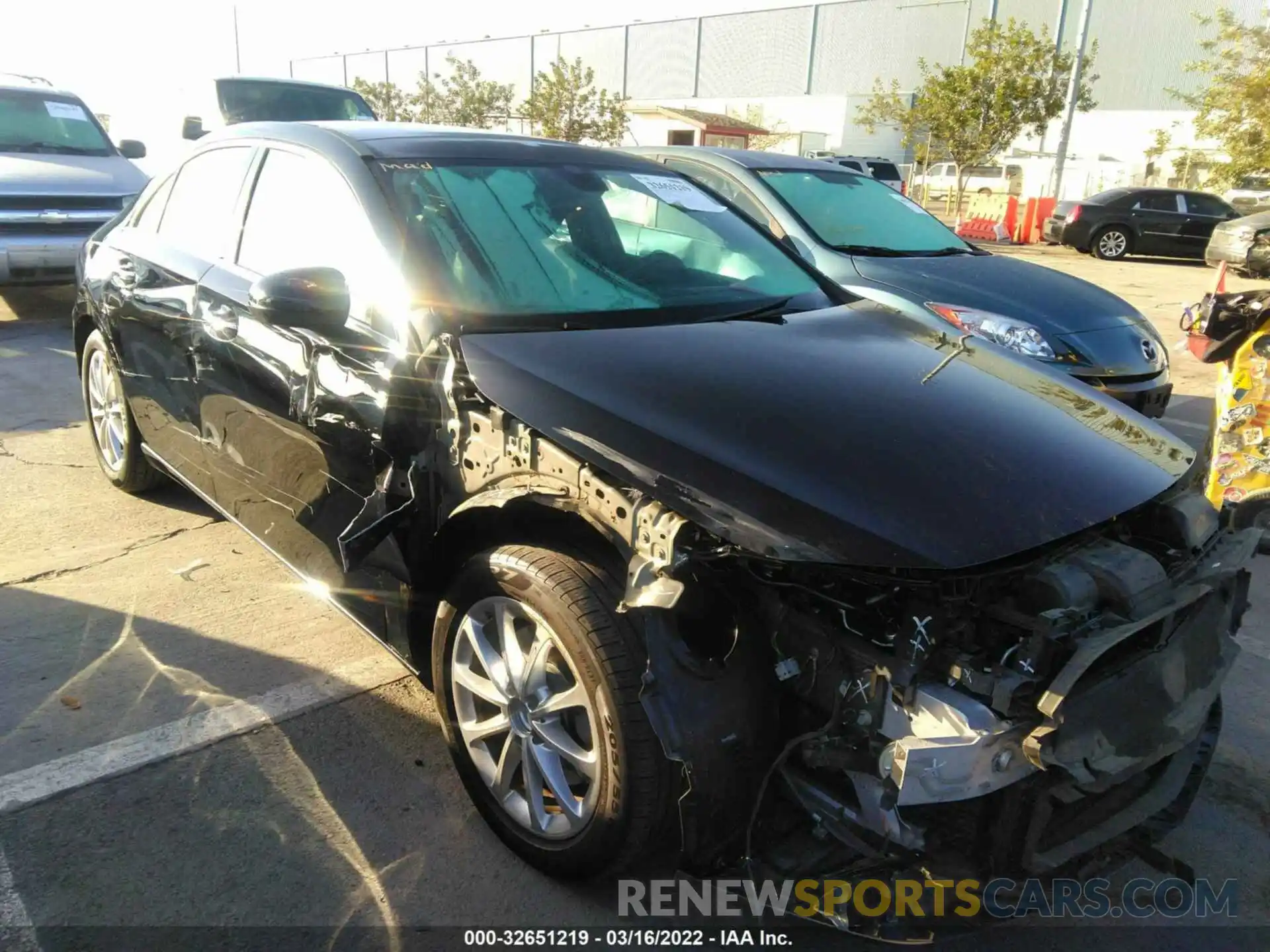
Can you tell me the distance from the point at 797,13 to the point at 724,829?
67086 mm

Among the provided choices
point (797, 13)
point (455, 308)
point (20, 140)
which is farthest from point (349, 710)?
point (797, 13)

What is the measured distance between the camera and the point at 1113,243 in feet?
64.1

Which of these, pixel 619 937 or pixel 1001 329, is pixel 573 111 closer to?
pixel 1001 329

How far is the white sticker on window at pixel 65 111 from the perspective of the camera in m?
9.83

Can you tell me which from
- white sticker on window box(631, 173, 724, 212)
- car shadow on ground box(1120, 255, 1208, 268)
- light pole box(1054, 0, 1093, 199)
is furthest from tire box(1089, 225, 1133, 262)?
white sticker on window box(631, 173, 724, 212)

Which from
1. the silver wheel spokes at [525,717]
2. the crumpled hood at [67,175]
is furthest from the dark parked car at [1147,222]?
the silver wheel spokes at [525,717]

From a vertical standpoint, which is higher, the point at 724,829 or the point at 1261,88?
the point at 1261,88

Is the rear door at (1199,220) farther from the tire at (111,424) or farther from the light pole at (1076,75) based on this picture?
the tire at (111,424)

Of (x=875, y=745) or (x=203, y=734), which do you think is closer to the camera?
(x=875, y=745)

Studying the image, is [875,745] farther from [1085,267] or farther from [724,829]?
[1085,267]

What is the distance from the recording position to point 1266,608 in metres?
4.19

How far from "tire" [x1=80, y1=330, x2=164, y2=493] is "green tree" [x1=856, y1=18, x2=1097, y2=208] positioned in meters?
22.9

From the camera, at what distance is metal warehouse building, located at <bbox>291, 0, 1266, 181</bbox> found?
5184cm

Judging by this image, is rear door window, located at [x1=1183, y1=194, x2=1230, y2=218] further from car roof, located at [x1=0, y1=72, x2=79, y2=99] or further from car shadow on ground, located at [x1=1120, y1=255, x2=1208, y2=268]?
car roof, located at [x1=0, y1=72, x2=79, y2=99]
